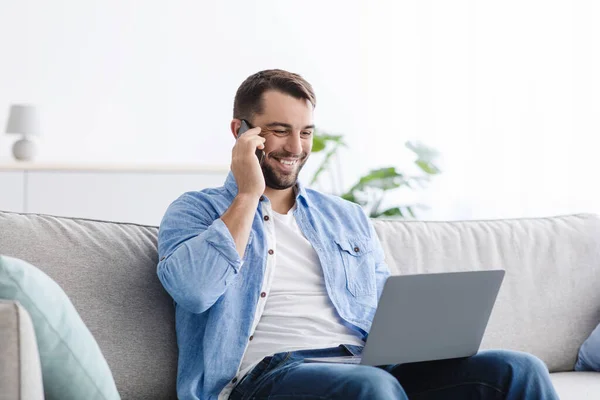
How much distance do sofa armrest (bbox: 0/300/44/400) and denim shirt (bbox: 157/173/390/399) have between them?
23.3 inches

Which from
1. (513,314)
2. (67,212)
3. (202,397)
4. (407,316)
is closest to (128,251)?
(202,397)

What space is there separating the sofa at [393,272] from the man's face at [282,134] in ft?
1.12

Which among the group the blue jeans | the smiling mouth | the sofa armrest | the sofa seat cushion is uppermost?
the smiling mouth

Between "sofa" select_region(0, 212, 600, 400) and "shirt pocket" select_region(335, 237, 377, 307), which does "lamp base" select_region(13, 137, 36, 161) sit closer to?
"sofa" select_region(0, 212, 600, 400)

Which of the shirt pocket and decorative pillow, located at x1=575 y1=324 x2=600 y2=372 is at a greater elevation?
the shirt pocket

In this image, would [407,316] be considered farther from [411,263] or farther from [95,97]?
[95,97]

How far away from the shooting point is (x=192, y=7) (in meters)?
5.06

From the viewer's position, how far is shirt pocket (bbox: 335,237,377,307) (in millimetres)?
2076

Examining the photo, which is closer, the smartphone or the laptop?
the laptop

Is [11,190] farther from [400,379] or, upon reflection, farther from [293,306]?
[400,379]

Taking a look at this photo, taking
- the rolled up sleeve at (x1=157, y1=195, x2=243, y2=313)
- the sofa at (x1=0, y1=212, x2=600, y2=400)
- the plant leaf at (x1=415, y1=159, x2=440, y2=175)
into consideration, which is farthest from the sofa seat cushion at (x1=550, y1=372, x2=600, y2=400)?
the plant leaf at (x1=415, y1=159, x2=440, y2=175)

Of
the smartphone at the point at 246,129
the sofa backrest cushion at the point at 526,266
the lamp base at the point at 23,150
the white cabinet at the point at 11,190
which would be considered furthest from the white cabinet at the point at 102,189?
the smartphone at the point at 246,129

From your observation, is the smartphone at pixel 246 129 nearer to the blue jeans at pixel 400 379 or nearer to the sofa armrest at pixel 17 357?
the blue jeans at pixel 400 379

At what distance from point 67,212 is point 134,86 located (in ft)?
3.24
